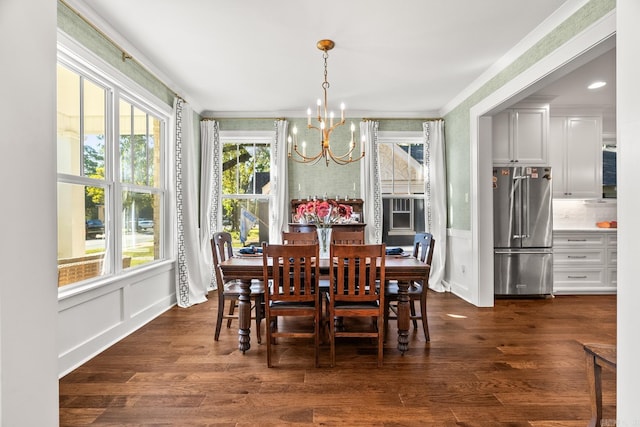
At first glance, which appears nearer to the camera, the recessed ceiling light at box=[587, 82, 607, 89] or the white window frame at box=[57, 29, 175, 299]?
the white window frame at box=[57, 29, 175, 299]

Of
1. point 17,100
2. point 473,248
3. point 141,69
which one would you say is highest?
point 141,69

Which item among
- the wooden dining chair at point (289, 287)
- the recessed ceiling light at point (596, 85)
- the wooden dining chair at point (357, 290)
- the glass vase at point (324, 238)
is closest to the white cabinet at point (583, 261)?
the recessed ceiling light at point (596, 85)

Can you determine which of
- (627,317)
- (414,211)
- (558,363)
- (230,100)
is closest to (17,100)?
(627,317)

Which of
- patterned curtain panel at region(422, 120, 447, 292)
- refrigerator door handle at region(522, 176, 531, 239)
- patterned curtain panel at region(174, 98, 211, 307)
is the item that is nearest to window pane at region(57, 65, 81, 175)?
patterned curtain panel at region(174, 98, 211, 307)

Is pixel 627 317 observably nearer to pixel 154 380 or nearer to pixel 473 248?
pixel 154 380

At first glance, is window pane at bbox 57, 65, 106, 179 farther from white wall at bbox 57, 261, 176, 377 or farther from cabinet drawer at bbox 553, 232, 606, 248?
cabinet drawer at bbox 553, 232, 606, 248

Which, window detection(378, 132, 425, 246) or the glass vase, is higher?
window detection(378, 132, 425, 246)

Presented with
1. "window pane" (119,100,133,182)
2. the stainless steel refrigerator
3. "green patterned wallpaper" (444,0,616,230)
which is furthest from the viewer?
the stainless steel refrigerator

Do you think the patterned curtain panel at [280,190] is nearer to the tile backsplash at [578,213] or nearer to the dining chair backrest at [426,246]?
the dining chair backrest at [426,246]

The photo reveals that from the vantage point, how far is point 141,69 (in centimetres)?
366

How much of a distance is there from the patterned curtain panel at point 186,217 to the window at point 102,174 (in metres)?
0.30

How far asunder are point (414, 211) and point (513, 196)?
152cm

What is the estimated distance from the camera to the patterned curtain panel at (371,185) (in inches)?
212

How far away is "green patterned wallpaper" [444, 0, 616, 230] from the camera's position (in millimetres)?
2627
